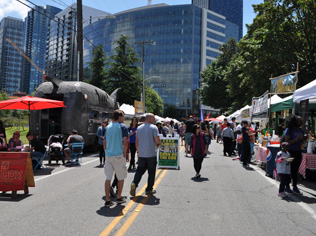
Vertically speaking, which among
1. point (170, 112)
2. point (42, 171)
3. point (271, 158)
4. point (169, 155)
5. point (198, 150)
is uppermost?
point (170, 112)

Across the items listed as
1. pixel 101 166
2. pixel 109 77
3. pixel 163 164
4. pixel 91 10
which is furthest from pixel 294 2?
pixel 91 10

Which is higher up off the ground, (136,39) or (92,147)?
(136,39)

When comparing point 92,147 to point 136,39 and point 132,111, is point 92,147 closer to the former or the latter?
point 132,111

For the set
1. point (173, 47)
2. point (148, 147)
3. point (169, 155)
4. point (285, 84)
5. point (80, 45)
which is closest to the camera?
point (148, 147)

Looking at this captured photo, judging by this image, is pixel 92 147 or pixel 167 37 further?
pixel 167 37

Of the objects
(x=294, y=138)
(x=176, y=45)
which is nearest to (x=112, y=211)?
(x=294, y=138)

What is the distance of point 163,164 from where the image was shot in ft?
34.3

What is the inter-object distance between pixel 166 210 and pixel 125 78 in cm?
3694

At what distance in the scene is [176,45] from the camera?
314 feet

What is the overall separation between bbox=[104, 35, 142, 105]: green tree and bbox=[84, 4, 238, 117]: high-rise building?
5232 cm

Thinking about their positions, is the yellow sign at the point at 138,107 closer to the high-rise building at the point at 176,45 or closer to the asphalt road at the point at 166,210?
the asphalt road at the point at 166,210

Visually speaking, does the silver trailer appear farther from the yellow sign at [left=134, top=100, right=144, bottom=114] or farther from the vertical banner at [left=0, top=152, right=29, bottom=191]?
the yellow sign at [left=134, top=100, right=144, bottom=114]

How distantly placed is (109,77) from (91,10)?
114535mm

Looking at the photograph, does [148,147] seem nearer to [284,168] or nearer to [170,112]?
[284,168]
